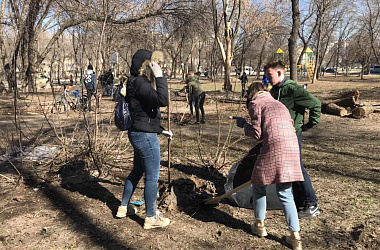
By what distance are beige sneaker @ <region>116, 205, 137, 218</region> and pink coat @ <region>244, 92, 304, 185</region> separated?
1.34 meters

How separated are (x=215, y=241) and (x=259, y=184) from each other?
64 centimetres

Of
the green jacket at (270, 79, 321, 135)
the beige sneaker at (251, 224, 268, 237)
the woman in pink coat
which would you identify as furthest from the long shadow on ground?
the green jacket at (270, 79, 321, 135)

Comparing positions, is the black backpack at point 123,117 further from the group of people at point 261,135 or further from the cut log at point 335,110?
the cut log at point 335,110

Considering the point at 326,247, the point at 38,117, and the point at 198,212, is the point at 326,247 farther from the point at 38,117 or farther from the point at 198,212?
the point at 38,117

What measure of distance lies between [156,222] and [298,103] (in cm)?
168

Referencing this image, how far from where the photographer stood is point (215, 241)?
2.65 m

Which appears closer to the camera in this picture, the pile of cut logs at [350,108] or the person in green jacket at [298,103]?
the person in green jacket at [298,103]

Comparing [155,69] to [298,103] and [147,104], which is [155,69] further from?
[298,103]

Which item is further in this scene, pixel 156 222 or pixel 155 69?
pixel 156 222

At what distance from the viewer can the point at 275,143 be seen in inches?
93.6

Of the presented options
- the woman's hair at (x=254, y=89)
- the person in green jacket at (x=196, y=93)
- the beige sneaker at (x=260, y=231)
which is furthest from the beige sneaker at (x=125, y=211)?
the person in green jacket at (x=196, y=93)

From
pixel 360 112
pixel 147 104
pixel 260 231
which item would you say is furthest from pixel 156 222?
pixel 360 112

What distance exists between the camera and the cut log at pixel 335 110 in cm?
957

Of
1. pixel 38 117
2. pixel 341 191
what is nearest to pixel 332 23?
pixel 38 117
